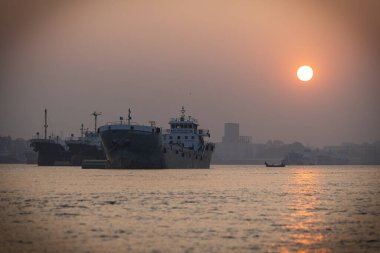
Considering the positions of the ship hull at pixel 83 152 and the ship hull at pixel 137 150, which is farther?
the ship hull at pixel 83 152

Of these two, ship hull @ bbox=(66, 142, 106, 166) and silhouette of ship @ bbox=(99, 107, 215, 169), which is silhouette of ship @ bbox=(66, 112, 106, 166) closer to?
ship hull @ bbox=(66, 142, 106, 166)

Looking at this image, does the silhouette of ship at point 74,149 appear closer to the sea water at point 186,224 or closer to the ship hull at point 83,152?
the ship hull at point 83,152

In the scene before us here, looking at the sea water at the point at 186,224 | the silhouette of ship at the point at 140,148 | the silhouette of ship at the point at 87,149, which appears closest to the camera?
the sea water at the point at 186,224

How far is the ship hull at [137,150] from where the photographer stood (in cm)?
12312

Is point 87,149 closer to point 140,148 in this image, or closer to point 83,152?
point 83,152

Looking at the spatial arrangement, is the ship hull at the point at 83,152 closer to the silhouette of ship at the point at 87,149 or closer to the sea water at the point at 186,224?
the silhouette of ship at the point at 87,149

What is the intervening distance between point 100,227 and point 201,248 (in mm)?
→ 8674

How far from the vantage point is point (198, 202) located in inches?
2164

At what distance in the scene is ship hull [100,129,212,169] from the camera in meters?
123

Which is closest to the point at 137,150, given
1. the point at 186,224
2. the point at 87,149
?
the point at 87,149

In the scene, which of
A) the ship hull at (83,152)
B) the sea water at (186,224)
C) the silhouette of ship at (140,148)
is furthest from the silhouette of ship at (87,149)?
the sea water at (186,224)

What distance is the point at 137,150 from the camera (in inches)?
4983

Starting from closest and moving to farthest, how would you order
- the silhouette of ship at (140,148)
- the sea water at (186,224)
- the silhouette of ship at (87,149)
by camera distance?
the sea water at (186,224), the silhouette of ship at (140,148), the silhouette of ship at (87,149)

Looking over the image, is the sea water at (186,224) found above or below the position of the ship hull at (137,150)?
below
